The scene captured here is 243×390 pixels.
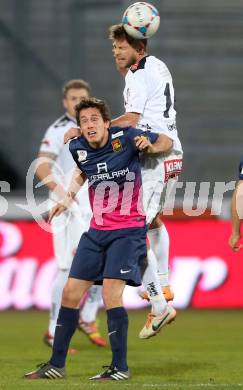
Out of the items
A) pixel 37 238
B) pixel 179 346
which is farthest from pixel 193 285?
pixel 179 346

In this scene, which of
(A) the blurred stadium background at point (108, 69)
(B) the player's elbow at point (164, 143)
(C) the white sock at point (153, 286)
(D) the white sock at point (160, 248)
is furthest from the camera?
(A) the blurred stadium background at point (108, 69)

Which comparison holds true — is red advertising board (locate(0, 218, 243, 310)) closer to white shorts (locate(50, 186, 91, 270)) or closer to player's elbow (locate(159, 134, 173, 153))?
white shorts (locate(50, 186, 91, 270))

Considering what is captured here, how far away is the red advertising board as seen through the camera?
44.5ft

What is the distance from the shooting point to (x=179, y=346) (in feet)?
33.9

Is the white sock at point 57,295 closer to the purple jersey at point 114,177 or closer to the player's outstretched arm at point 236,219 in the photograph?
the purple jersey at point 114,177

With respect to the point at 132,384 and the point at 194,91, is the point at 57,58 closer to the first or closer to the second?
the point at 194,91

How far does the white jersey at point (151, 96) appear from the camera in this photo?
26.7 ft

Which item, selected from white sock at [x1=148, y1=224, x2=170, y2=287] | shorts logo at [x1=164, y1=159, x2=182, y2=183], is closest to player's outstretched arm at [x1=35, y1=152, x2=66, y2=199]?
white sock at [x1=148, y1=224, x2=170, y2=287]

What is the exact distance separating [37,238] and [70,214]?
361 cm

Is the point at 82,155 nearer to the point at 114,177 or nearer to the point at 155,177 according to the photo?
the point at 114,177

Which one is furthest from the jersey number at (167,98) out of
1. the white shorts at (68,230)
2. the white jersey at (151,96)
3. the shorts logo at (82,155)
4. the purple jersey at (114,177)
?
the white shorts at (68,230)

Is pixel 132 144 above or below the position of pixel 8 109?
above

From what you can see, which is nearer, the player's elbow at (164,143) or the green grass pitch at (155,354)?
the green grass pitch at (155,354)

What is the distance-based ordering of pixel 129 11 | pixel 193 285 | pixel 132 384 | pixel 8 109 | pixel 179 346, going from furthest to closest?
pixel 8 109, pixel 193 285, pixel 179 346, pixel 129 11, pixel 132 384
